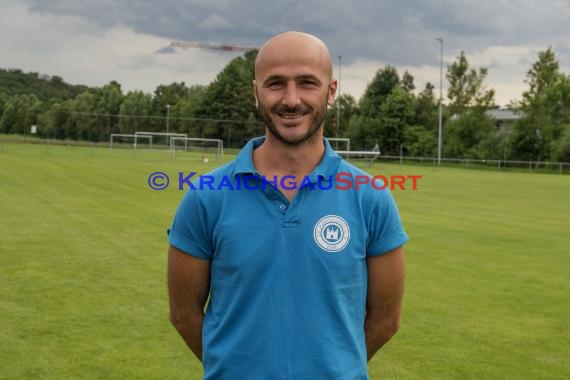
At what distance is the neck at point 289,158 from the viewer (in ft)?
8.42

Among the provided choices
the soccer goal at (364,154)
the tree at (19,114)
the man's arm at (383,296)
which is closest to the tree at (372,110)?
the soccer goal at (364,154)

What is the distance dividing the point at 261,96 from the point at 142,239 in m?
10.7

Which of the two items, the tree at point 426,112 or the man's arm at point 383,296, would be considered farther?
the tree at point 426,112

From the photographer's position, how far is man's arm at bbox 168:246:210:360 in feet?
8.66

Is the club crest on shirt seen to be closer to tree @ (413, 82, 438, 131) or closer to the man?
the man

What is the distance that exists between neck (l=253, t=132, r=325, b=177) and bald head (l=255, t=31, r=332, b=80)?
253mm

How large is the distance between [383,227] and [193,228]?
0.67 meters

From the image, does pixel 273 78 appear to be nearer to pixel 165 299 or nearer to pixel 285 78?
pixel 285 78

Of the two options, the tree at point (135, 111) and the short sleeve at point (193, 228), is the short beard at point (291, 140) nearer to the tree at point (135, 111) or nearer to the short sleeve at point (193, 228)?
the short sleeve at point (193, 228)

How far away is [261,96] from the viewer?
258 centimetres

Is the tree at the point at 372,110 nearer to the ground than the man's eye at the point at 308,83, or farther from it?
farther from it

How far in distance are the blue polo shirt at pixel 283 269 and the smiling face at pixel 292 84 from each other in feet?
0.54

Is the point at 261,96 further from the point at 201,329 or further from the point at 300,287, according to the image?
the point at 201,329

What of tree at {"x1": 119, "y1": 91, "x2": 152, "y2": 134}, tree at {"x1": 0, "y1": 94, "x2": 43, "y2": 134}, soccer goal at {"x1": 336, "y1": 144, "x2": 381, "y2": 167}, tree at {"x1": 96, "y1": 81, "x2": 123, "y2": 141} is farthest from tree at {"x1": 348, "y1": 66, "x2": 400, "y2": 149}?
tree at {"x1": 0, "y1": 94, "x2": 43, "y2": 134}
